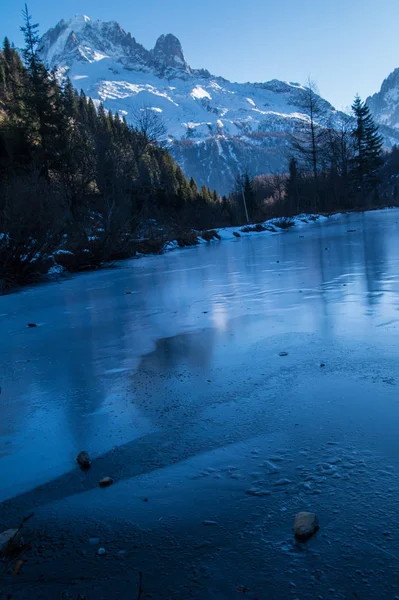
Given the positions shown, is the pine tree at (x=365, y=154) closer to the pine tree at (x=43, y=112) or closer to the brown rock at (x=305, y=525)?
the pine tree at (x=43, y=112)

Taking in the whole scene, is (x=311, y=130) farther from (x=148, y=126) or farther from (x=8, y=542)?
(x=8, y=542)

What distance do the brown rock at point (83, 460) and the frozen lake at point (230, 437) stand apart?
3 cm

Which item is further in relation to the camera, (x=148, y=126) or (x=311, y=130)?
(x=311, y=130)

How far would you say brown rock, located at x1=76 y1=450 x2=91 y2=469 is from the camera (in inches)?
83.1

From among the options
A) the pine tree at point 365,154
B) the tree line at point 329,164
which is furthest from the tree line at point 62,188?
the pine tree at point 365,154

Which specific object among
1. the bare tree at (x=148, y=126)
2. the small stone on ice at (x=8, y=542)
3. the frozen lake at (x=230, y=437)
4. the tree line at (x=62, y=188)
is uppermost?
the bare tree at (x=148, y=126)

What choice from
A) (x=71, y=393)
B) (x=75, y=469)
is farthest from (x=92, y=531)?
(x=71, y=393)

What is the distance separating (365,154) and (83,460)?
53.3m

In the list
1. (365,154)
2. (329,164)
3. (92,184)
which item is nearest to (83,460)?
(92,184)

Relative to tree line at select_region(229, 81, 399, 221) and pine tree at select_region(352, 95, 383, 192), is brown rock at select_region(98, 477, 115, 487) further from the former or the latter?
pine tree at select_region(352, 95, 383, 192)

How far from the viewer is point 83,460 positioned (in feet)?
6.97

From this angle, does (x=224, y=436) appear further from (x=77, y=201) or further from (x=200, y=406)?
(x=77, y=201)

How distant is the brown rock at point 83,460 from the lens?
211 cm

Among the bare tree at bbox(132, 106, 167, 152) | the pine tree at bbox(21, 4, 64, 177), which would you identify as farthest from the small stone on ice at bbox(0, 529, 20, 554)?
the bare tree at bbox(132, 106, 167, 152)
